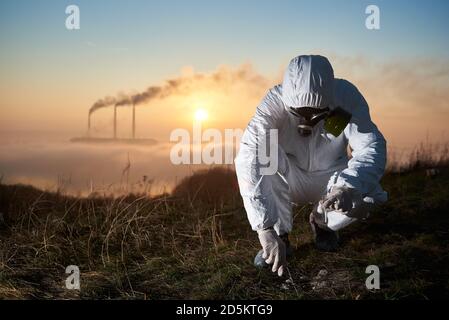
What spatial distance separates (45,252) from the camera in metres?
4.55

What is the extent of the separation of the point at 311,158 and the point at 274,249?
832 millimetres

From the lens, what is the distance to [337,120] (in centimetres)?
382

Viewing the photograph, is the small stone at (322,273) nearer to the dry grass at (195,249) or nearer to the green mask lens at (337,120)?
the dry grass at (195,249)

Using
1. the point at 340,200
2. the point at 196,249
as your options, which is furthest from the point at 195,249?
the point at 340,200

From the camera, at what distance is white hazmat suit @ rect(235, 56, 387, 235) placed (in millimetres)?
3596

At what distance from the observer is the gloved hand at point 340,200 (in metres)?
3.49

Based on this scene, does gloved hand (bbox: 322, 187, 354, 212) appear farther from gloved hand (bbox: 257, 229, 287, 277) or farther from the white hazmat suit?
gloved hand (bbox: 257, 229, 287, 277)

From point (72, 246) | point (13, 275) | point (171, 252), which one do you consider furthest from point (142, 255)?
point (13, 275)

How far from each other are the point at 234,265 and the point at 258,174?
712 mm

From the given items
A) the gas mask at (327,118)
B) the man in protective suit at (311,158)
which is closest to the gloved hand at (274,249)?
the man in protective suit at (311,158)

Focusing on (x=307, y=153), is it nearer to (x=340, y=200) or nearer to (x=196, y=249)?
(x=340, y=200)

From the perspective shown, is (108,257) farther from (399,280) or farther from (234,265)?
(399,280)

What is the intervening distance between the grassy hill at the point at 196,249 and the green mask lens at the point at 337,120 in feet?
2.88

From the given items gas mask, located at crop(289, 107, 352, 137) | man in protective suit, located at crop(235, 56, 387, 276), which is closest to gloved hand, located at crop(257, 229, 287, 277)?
man in protective suit, located at crop(235, 56, 387, 276)
